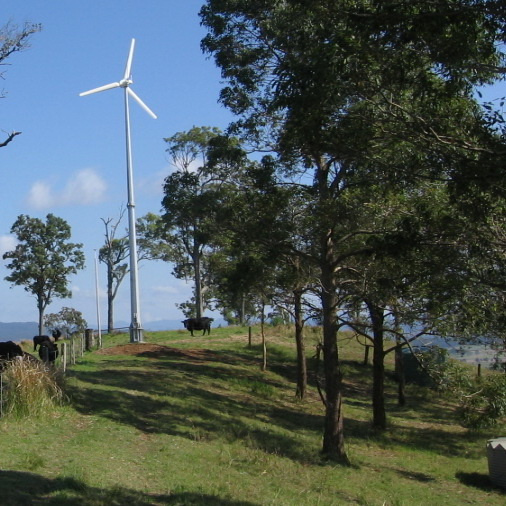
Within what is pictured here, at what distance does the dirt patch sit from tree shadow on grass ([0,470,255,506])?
21733 mm

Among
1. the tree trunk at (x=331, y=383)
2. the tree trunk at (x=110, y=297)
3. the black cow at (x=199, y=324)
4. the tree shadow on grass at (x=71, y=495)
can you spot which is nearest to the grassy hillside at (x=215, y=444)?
the tree shadow on grass at (x=71, y=495)

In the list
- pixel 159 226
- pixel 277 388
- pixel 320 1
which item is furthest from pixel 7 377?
pixel 159 226

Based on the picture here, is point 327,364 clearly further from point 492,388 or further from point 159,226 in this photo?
point 159,226

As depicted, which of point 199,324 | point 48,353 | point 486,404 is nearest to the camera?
point 486,404

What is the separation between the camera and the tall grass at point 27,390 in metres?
16.7

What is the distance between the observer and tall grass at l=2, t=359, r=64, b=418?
16.7 metres

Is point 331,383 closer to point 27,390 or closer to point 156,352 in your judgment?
point 27,390

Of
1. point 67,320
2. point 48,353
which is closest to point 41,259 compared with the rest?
point 67,320

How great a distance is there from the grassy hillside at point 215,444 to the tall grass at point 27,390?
36cm

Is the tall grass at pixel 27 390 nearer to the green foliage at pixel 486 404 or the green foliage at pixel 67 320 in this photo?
the green foliage at pixel 486 404

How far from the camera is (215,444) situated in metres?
19.2

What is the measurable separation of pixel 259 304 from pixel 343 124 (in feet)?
72.6

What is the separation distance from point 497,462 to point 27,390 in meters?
12.9

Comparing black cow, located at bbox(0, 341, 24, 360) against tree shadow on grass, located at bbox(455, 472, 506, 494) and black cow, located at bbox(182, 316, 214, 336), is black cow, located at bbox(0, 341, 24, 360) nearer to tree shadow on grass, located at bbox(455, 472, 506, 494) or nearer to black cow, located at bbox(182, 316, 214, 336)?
tree shadow on grass, located at bbox(455, 472, 506, 494)
